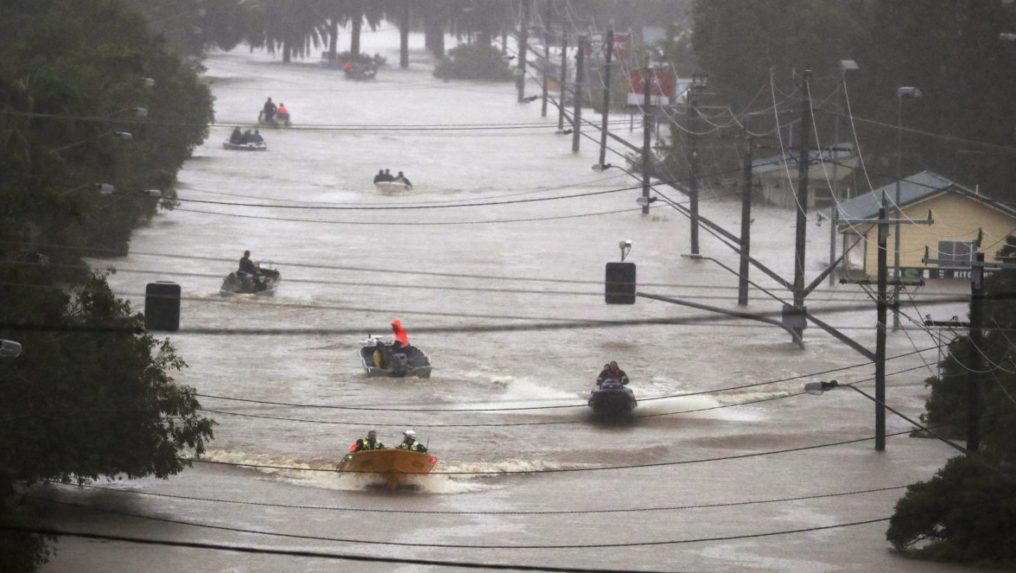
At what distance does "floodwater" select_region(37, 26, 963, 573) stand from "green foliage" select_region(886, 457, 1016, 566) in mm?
750

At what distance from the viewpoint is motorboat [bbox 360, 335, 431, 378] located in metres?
55.0

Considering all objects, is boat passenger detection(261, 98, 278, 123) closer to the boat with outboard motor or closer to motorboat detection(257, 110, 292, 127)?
motorboat detection(257, 110, 292, 127)

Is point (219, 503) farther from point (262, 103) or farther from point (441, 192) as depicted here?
point (262, 103)

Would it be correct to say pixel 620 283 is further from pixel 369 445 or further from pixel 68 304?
pixel 68 304

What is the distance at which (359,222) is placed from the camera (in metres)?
86.5

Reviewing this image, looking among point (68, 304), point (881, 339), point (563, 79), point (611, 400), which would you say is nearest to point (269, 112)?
point (563, 79)

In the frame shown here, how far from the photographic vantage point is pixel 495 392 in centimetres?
5425

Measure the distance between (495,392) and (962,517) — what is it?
71.5 feet

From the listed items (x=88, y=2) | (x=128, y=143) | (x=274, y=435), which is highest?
(x=88, y=2)

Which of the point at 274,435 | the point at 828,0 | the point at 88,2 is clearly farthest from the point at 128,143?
the point at 828,0

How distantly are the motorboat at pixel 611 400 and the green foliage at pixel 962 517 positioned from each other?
14.7 m

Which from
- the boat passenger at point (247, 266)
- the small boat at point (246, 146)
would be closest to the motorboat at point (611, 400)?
the boat passenger at point (247, 266)

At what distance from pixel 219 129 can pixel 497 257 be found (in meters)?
40.3

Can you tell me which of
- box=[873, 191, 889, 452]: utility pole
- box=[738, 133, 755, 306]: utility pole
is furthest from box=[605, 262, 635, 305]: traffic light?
box=[738, 133, 755, 306]: utility pole
